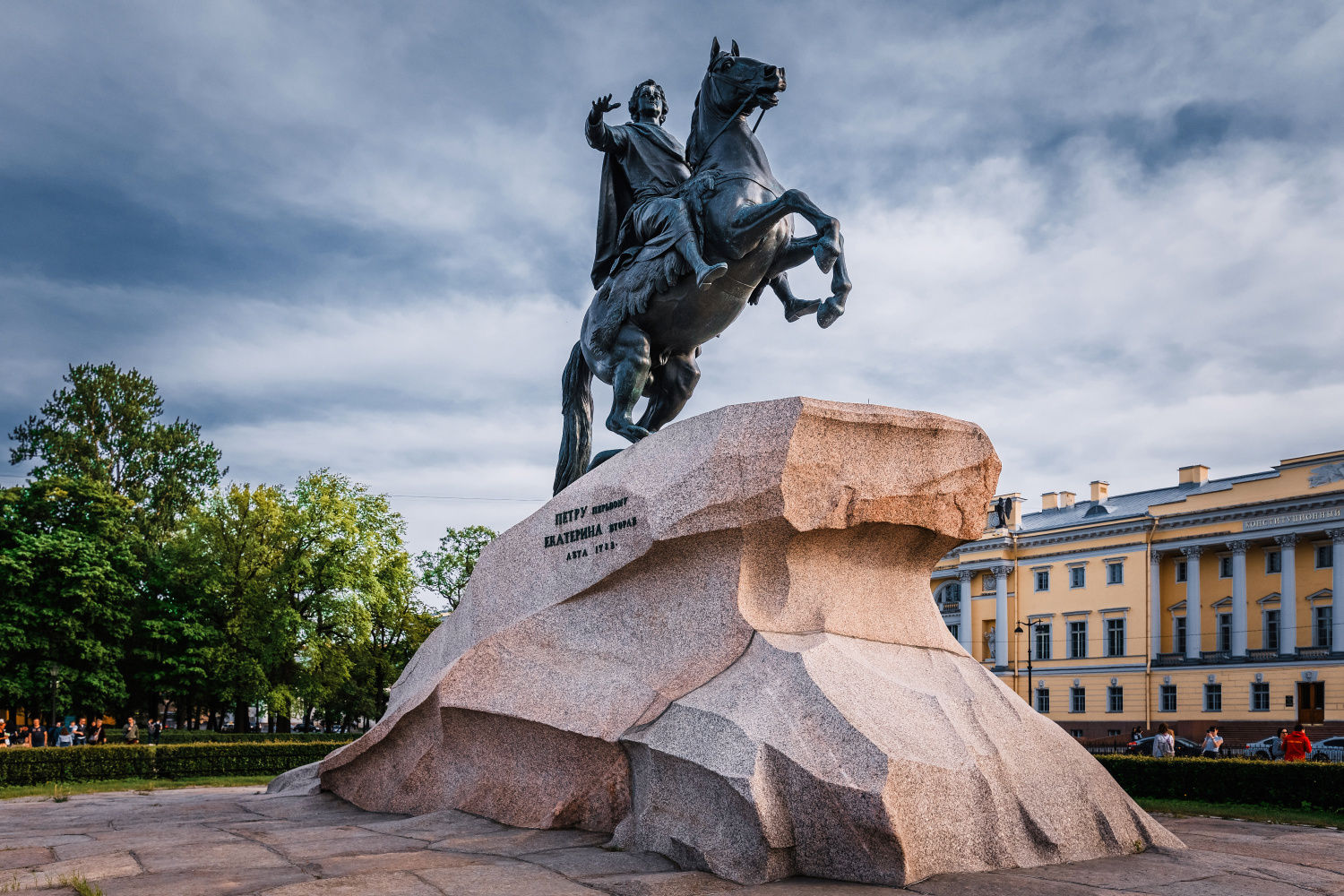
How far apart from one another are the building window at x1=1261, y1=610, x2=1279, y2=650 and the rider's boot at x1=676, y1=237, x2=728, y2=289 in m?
50.3

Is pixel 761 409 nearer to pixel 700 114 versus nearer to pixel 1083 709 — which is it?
pixel 700 114

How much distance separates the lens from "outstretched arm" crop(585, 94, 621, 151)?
10125 mm

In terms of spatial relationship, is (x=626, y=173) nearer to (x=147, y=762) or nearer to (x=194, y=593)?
(x=147, y=762)

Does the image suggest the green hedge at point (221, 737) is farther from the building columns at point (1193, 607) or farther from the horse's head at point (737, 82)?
the building columns at point (1193, 607)

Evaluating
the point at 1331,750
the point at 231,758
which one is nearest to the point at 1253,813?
the point at 231,758

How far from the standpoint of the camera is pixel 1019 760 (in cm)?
653

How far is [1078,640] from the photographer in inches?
2260

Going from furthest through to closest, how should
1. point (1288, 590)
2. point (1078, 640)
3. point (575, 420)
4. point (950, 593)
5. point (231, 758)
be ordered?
point (950, 593) < point (1078, 640) < point (1288, 590) < point (231, 758) < point (575, 420)

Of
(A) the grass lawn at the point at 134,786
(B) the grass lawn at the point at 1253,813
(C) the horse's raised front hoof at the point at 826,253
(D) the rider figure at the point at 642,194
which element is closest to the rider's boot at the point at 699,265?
(D) the rider figure at the point at 642,194

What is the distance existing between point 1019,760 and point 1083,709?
181ft

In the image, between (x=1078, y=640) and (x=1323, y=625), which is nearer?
(x=1323, y=625)

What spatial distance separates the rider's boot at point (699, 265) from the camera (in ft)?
28.5

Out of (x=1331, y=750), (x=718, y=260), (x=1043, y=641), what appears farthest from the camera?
(x=1043, y=641)

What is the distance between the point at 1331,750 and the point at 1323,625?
16203mm
